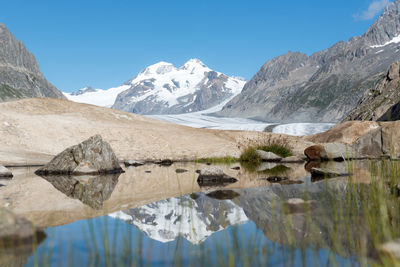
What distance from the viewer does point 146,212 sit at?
4270 millimetres

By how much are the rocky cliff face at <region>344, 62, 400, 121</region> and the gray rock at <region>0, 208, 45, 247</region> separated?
89.9ft

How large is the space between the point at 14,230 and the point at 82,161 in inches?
306

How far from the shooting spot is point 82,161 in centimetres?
1039

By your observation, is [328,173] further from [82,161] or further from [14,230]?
[14,230]

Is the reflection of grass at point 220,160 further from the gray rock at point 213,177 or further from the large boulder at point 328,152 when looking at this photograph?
the gray rock at point 213,177

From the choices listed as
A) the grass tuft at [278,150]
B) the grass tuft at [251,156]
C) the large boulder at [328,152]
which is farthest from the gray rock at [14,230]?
the grass tuft at [278,150]

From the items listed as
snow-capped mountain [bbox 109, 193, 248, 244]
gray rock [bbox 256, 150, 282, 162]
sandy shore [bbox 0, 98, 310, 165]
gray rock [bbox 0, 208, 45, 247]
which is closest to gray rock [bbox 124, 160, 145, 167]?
sandy shore [bbox 0, 98, 310, 165]

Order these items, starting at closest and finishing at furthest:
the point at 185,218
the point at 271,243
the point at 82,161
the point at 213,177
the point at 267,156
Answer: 1. the point at 271,243
2. the point at 185,218
3. the point at 213,177
4. the point at 82,161
5. the point at 267,156

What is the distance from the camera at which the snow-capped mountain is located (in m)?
3.24

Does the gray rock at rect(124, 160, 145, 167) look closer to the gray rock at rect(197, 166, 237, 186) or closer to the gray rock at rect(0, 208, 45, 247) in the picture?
the gray rock at rect(197, 166, 237, 186)

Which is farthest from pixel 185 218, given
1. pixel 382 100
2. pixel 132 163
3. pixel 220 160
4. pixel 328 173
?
pixel 382 100

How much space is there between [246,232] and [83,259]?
1355 millimetres

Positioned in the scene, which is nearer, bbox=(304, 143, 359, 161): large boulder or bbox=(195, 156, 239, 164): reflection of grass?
bbox=(304, 143, 359, 161): large boulder

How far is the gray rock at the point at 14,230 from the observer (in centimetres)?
275
